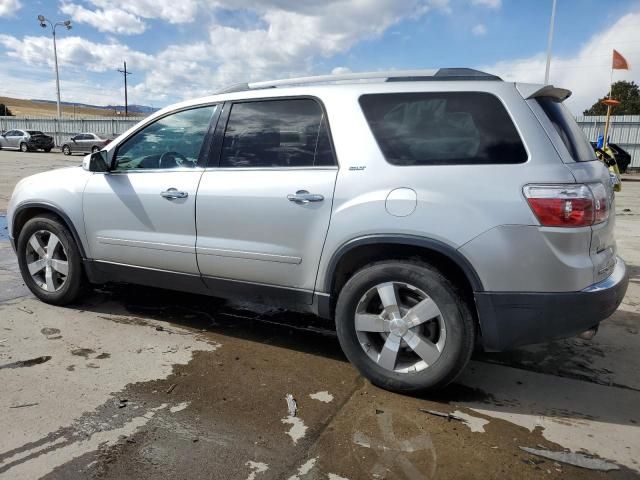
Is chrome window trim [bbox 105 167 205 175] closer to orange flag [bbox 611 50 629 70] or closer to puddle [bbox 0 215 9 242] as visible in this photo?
puddle [bbox 0 215 9 242]

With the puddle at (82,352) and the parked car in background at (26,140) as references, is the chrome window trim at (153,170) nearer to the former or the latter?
the puddle at (82,352)

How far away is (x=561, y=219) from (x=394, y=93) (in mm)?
1243

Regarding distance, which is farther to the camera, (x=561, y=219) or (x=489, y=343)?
(x=489, y=343)

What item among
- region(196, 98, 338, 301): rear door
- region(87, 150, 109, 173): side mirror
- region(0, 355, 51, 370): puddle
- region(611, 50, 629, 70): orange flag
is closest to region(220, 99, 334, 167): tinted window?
region(196, 98, 338, 301): rear door

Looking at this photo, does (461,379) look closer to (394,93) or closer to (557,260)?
(557,260)

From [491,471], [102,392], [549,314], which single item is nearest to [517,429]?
[491,471]

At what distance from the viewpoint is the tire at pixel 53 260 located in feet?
14.5

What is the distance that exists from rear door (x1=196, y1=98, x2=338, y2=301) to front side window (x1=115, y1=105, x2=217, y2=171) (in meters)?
0.21

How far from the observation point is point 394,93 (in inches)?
127

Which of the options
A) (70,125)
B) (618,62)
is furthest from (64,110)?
(618,62)

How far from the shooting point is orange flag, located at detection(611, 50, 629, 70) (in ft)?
56.9

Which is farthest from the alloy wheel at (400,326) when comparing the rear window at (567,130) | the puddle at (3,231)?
the puddle at (3,231)

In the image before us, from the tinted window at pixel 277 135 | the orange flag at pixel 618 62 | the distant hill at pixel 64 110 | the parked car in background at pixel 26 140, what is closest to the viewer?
the tinted window at pixel 277 135

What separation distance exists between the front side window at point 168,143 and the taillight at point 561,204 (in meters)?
2.36
